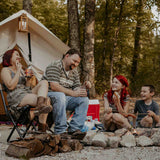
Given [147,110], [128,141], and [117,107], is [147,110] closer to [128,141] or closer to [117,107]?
[117,107]

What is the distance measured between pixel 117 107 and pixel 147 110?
51 centimetres

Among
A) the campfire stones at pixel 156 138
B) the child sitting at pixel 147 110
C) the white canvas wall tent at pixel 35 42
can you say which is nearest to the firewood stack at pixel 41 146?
the campfire stones at pixel 156 138

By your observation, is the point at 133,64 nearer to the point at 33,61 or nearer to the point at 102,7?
the point at 102,7

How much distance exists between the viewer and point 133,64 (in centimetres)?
1129

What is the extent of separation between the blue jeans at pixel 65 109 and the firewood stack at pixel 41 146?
18cm

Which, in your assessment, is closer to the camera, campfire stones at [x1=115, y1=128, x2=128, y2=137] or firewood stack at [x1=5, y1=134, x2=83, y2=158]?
firewood stack at [x1=5, y1=134, x2=83, y2=158]

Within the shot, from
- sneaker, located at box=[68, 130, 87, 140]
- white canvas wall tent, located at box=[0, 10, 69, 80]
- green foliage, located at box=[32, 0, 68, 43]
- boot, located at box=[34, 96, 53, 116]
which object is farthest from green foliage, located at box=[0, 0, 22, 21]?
sneaker, located at box=[68, 130, 87, 140]

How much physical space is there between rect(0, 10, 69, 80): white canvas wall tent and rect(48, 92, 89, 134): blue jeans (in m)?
2.10

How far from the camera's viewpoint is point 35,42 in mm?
5438

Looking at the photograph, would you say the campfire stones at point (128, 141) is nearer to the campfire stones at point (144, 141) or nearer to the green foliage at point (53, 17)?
the campfire stones at point (144, 141)

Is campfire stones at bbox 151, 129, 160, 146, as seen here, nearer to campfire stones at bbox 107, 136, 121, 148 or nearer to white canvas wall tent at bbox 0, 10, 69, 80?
campfire stones at bbox 107, 136, 121, 148

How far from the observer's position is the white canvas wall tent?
516 centimetres

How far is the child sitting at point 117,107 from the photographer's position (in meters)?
3.35

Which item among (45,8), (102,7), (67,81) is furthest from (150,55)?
(67,81)
